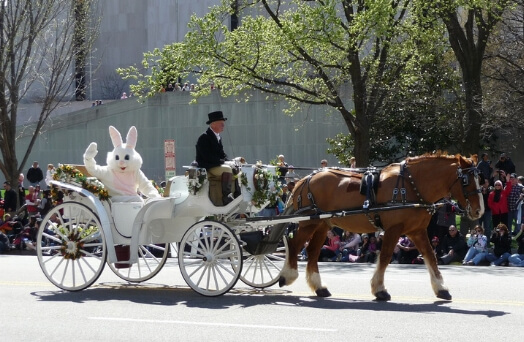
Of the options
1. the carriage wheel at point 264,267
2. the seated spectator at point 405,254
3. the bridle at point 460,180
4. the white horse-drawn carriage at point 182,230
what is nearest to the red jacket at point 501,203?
the seated spectator at point 405,254

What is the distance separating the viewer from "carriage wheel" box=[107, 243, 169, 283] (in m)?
14.7

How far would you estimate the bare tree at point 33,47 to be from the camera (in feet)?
96.2

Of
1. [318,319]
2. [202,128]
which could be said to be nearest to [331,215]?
[318,319]

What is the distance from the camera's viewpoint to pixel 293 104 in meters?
29.2

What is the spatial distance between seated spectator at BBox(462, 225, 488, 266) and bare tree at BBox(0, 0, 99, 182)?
15.0m

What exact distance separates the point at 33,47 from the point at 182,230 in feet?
60.9

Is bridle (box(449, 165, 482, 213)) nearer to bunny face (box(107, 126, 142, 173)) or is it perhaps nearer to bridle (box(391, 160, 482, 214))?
bridle (box(391, 160, 482, 214))

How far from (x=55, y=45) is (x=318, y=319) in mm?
21542

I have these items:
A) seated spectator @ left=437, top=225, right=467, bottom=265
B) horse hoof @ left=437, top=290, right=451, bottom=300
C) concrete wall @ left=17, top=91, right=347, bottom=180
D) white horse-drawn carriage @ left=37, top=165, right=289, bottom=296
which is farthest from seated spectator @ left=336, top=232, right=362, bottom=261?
concrete wall @ left=17, top=91, right=347, bottom=180

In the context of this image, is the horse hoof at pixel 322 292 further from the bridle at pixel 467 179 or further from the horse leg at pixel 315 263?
the bridle at pixel 467 179

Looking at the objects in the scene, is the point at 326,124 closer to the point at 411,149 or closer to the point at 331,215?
the point at 411,149

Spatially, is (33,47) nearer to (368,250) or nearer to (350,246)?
(350,246)

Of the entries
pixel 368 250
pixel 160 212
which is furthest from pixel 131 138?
pixel 368 250

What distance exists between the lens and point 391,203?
13.1 m
